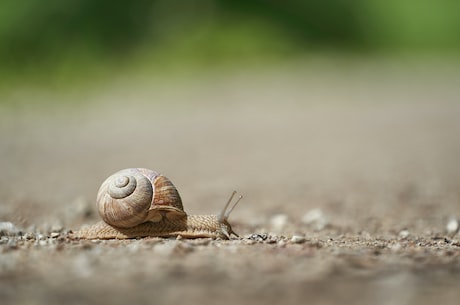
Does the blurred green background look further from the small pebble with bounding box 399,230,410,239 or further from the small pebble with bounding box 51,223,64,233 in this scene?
the small pebble with bounding box 399,230,410,239

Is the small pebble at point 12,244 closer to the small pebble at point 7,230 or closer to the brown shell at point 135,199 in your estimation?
the small pebble at point 7,230

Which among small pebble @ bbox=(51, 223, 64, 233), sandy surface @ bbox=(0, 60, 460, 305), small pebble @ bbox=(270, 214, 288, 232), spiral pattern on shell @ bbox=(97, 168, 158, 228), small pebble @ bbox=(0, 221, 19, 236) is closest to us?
sandy surface @ bbox=(0, 60, 460, 305)

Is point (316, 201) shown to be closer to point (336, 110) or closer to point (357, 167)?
point (357, 167)

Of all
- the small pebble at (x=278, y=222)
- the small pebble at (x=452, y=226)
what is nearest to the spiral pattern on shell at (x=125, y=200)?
the small pebble at (x=278, y=222)

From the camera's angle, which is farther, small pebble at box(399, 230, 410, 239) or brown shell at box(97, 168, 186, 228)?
small pebble at box(399, 230, 410, 239)

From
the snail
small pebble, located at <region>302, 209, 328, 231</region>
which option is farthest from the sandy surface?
the snail

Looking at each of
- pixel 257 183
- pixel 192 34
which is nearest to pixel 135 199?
pixel 257 183

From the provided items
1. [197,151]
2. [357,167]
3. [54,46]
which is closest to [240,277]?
[357,167]
